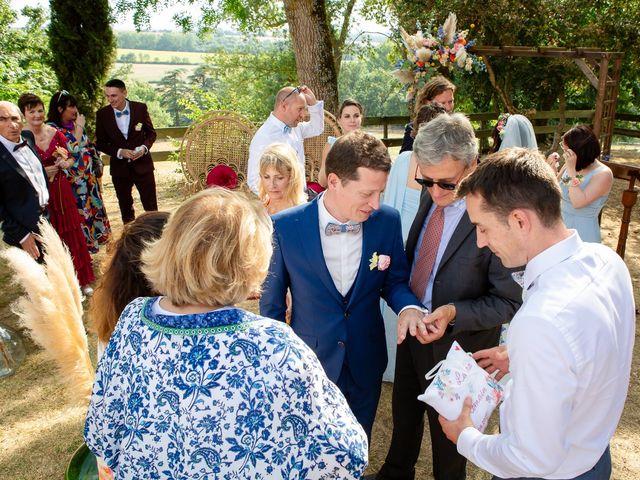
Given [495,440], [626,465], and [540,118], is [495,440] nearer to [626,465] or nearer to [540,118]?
[626,465]

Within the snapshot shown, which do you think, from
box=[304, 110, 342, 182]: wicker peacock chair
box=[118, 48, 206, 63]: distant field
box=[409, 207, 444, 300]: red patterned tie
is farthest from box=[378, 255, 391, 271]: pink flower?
box=[118, 48, 206, 63]: distant field

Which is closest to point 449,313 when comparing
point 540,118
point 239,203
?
point 239,203

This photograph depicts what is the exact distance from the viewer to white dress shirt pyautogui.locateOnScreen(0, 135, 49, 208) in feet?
14.7

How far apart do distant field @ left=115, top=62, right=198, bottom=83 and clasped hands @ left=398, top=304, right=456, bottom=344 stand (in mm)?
80172

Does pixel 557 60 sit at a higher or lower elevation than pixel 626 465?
higher

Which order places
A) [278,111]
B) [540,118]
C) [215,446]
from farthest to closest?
[540,118] < [278,111] < [215,446]

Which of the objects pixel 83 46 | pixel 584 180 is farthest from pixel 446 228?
pixel 83 46

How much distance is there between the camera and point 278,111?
526 centimetres

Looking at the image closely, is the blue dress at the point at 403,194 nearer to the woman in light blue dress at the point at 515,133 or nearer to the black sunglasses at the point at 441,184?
the black sunglasses at the point at 441,184

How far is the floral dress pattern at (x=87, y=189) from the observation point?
243 inches

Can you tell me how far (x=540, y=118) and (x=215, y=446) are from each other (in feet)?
47.5

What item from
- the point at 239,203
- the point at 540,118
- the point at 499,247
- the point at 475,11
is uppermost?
the point at 475,11

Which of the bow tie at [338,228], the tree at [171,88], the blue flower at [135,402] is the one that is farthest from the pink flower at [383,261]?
the tree at [171,88]

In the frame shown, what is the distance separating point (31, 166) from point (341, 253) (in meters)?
3.55
